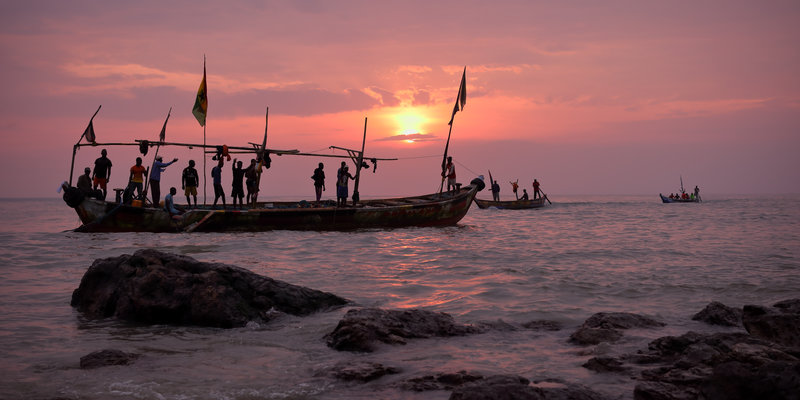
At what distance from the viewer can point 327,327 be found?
6.35 meters

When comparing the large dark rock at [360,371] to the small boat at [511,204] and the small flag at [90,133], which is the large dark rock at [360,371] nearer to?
the small flag at [90,133]

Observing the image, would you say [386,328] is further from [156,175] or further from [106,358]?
[156,175]

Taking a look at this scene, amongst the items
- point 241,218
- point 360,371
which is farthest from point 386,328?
point 241,218

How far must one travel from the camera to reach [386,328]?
576 cm

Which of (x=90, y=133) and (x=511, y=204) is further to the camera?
(x=511, y=204)

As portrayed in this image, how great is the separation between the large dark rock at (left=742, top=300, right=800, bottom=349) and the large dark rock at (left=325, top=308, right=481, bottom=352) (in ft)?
9.02

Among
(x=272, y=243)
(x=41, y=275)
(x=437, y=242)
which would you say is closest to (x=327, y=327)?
(x=41, y=275)

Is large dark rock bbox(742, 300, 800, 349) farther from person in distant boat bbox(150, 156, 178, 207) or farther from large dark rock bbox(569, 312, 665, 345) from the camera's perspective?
person in distant boat bbox(150, 156, 178, 207)

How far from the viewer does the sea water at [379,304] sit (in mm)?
4496

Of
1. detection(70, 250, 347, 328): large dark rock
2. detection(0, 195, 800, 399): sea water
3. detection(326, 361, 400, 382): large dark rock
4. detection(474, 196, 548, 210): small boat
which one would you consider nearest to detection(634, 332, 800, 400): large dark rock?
detection(0, 195, 800, 399): sea water

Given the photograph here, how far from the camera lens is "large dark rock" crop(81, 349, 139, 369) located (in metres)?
4.79

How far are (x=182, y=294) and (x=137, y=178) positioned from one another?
14.0m

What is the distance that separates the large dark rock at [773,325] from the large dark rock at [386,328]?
9.02 feet

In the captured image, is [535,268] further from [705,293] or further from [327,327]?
[327,327]
